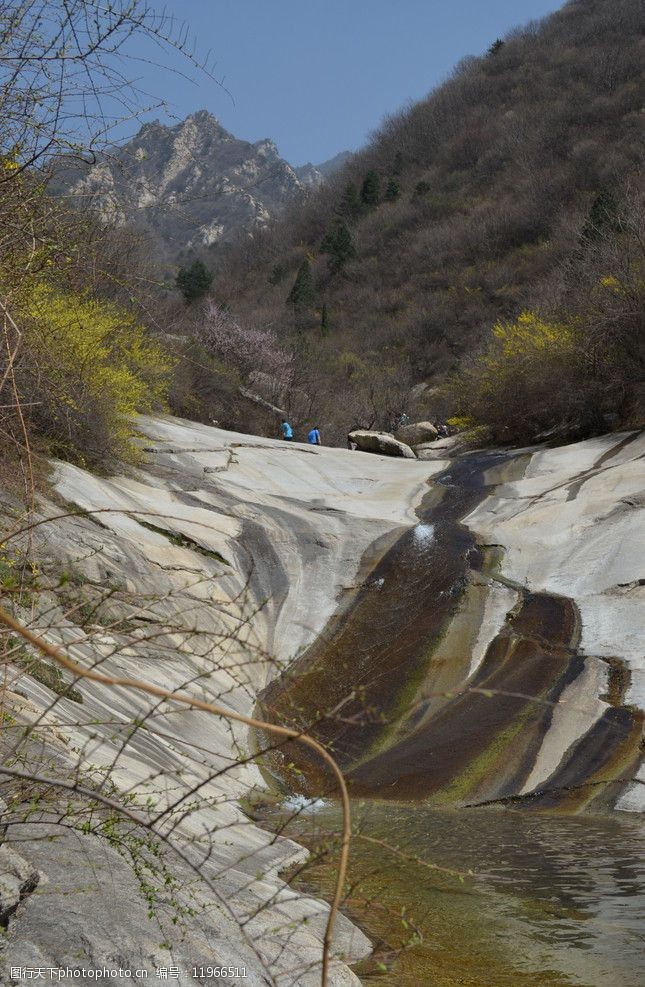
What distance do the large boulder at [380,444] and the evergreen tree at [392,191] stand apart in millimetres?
36901

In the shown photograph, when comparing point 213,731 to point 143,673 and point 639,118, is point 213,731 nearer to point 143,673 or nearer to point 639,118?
point 143,673

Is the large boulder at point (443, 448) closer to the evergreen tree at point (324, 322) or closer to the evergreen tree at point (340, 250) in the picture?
the evergreen tree at point (324, 322)

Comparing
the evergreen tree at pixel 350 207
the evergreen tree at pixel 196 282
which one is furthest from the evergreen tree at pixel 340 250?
the evergreen tree at pixel 196 282

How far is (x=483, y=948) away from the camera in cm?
450

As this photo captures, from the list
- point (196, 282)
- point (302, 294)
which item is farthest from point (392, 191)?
point (196, 282)

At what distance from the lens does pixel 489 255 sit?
45188 mm

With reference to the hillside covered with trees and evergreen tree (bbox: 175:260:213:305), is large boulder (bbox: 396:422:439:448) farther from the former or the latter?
evergreen tree (bbox: 175:260:213:305)

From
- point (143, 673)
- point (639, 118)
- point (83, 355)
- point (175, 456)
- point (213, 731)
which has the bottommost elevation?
point (213, 731)

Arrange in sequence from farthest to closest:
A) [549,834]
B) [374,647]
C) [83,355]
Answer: [83,355] < [374,647] < [549,834]

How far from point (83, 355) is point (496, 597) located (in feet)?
21.3

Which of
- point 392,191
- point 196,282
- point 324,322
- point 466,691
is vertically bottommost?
point 466,691

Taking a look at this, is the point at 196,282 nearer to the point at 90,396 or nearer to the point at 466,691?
the point at 90,396

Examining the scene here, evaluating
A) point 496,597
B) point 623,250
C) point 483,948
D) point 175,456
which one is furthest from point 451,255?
point 483,948

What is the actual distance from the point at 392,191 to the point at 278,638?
165ft
